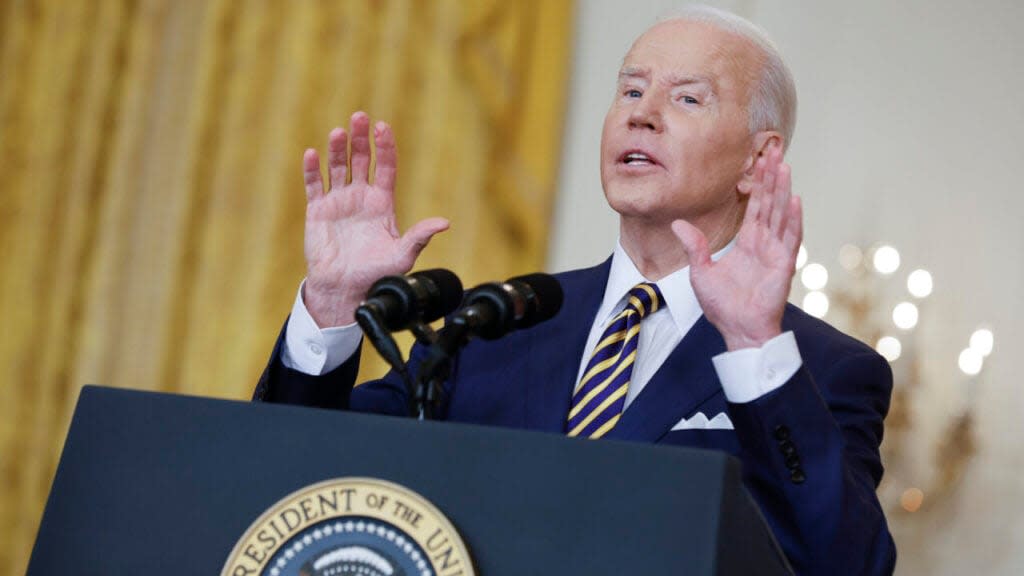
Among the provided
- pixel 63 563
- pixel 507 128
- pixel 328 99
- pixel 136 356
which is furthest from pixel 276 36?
pixel 63 563

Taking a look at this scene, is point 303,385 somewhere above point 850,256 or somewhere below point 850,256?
below

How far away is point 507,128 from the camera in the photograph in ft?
14.4

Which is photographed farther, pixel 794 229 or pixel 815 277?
pixel 815 277

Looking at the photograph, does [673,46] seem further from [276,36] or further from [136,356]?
[136,356]

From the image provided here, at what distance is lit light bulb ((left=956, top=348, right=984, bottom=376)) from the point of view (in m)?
4.20

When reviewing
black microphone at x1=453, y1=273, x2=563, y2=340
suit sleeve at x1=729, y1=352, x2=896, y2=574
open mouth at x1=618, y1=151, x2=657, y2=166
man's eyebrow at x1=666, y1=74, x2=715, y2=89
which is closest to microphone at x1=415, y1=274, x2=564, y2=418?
black microphone at x1=453, y1=273, x2=563, y2=340

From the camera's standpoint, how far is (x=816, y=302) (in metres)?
4.31

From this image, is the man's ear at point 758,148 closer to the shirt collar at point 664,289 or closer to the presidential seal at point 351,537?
the shirt collar at point 664,289

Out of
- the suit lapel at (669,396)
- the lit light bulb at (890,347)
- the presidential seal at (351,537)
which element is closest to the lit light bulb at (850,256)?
the lit light bulb at (890,347)

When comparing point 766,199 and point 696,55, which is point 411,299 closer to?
point 766,199

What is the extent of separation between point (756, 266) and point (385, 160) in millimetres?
659

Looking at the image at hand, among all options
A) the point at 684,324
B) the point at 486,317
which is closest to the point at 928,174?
the point at 684,324

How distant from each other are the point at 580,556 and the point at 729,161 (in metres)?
1.39

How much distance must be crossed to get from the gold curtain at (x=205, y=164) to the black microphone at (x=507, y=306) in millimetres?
2618
